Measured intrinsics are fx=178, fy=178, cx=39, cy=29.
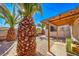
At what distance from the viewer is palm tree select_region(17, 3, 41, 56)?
1873mm

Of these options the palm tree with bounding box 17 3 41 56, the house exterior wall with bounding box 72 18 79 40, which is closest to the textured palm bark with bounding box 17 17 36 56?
the palm tree with bounding box 17 3 41 56

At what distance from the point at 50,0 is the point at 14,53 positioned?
0.67 metres

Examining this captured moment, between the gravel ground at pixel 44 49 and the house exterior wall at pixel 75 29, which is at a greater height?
the house exterior wall at pixel 75 29

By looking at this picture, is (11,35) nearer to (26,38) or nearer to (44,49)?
(26,38)

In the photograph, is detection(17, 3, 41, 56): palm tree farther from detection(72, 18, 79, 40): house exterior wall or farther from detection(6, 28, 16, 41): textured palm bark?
detection(72, 18, 79, 40): house exterior wall

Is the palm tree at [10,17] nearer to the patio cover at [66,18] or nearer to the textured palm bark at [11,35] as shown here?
the textured palm bark at [11,35]

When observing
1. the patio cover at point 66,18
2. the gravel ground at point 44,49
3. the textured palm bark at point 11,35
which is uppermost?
the patio cover at point 66,18

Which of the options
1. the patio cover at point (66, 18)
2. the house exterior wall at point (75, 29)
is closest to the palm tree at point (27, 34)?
the patio cover at point (66, 18)

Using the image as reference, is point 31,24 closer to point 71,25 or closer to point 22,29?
point 22,29

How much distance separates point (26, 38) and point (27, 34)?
44 mm

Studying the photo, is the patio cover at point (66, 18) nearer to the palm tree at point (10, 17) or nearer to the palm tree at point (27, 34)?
the palm tree at point (27, 34)

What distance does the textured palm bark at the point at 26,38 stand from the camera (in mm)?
1880

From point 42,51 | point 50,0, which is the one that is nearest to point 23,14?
point 50,0

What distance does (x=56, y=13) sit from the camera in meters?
1.90
